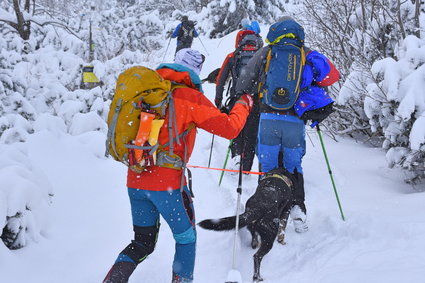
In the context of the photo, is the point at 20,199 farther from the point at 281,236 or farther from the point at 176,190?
the point at 281,236

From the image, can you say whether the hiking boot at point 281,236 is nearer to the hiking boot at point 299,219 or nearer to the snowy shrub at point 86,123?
the hiking boot at point 299,219

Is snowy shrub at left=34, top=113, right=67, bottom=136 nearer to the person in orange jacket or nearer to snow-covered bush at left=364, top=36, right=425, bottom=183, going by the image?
the person in orange jacket

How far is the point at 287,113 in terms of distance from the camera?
12.3ft

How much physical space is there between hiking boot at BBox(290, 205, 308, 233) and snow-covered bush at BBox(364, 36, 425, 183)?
1419mm

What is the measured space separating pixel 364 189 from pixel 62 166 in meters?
4.46

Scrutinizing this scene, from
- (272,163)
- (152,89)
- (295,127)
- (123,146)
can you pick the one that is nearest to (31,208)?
(123,146)

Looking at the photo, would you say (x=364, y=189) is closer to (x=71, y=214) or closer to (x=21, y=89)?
(x=71, y=214)

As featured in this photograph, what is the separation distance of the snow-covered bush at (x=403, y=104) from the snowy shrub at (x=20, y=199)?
4.07 meters

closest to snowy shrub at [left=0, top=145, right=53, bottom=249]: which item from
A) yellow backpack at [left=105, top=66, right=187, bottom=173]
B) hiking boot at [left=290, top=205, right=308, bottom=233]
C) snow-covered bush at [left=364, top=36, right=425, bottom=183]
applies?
yellow backpack at [left=105, top=66, right=187, bottom=173]

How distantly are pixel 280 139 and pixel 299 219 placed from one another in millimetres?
893

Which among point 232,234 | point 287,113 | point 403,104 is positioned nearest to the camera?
point 287,113

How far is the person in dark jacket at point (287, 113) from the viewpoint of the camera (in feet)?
12.0

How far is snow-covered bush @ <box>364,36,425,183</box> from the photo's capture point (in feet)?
13.2

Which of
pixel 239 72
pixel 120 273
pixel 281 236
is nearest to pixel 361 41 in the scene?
pixel 239 72
